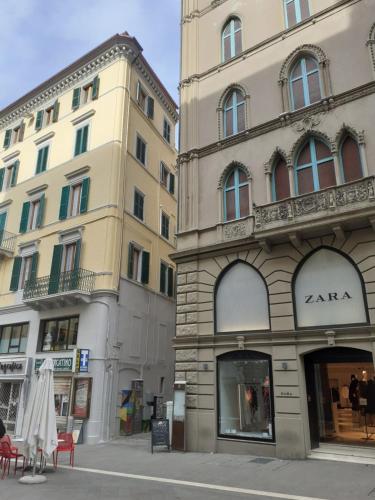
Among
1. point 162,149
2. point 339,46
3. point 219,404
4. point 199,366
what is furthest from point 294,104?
point 162,149

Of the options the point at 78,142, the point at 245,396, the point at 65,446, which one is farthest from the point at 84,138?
the point at 65,446

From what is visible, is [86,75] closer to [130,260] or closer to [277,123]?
[130,260]

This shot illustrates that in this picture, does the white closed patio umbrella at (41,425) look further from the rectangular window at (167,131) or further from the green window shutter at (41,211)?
the rectangular window at (167,131)

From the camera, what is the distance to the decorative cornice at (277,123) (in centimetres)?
1357

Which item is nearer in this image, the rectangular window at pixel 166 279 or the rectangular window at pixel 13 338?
the rectangular window at pixel 13 338

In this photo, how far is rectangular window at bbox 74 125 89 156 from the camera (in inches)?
933

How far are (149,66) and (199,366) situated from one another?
2031 cm

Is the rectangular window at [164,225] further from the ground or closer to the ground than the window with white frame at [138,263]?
further from the ground

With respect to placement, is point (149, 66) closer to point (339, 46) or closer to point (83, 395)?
point (339, 46)

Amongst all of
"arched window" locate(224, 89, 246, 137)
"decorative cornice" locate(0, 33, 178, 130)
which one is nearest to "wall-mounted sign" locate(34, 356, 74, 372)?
"arched window" locate(224, 89, 246, 137)

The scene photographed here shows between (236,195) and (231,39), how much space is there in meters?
7.77

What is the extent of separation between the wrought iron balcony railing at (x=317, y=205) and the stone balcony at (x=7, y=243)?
Result: 1686cm

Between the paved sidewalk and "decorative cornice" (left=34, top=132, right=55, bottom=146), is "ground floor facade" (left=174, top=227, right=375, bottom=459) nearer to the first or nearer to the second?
the paved sidewalk

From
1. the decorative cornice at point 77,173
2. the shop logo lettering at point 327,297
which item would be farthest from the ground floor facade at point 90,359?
A: the shop logo lettering at point 327,297
